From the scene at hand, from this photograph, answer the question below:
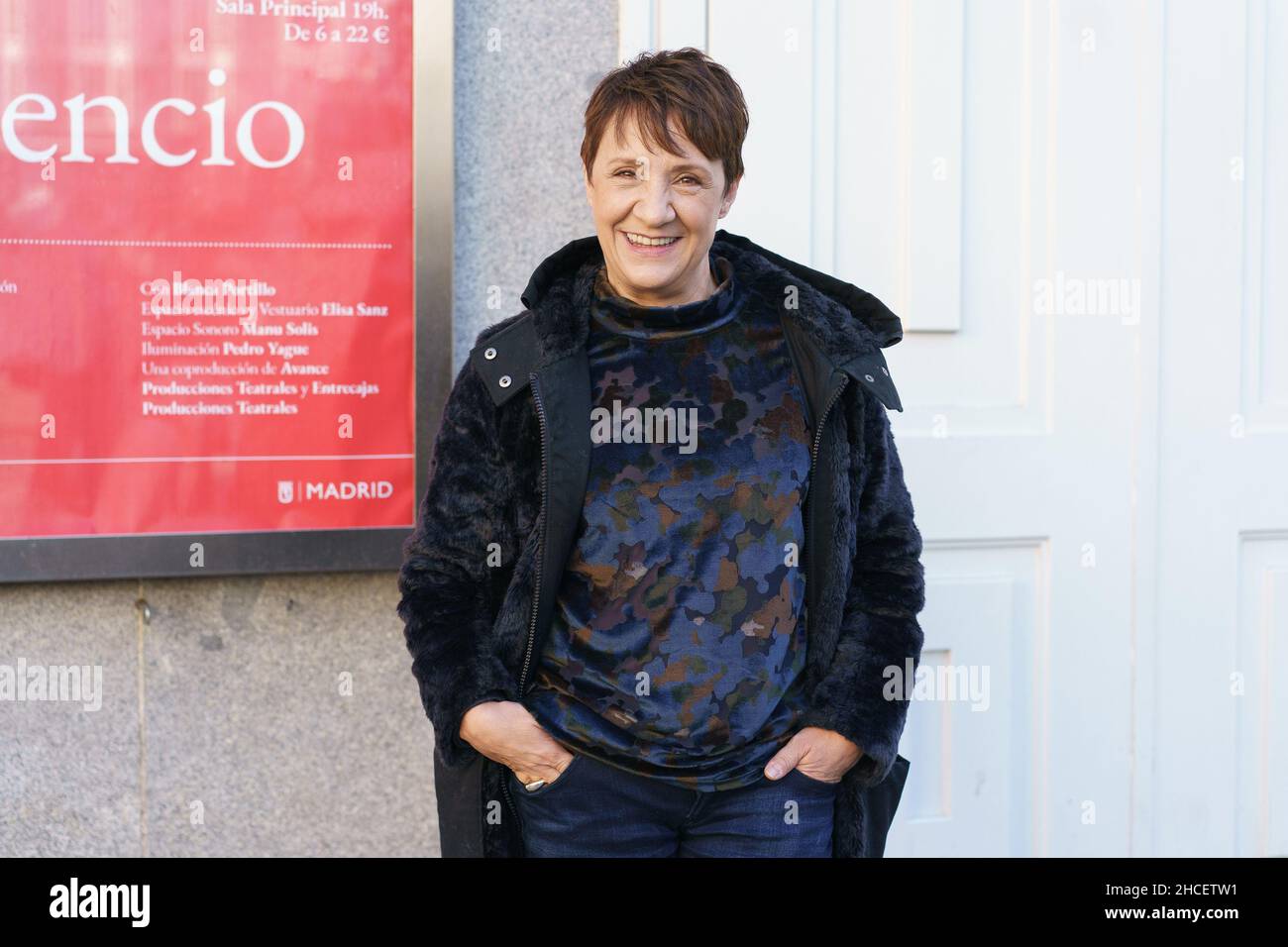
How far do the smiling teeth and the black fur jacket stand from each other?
0.52ft

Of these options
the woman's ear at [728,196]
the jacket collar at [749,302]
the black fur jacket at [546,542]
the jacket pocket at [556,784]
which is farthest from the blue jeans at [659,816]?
the woman's ear at [728,196]

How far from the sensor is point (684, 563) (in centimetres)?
201

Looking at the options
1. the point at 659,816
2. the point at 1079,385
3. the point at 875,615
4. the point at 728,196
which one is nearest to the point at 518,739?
the point at 659,816

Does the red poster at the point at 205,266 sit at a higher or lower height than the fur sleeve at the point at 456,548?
higher

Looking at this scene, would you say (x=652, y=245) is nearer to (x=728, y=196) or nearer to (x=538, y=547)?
(x=728, y=196)

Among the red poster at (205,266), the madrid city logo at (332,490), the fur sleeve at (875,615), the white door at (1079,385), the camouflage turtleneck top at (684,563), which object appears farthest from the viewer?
the white door at (1079,385)

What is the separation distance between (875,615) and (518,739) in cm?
65

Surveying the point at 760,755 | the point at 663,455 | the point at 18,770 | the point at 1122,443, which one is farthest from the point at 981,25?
the point at 18,770

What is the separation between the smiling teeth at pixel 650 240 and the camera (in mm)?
2059

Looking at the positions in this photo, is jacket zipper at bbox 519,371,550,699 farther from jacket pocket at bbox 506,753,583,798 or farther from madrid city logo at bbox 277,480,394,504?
madrid city logo at bbox 277,480,394,504

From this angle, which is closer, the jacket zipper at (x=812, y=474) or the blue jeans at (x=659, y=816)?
the blue jeans at (x=659, y=816)

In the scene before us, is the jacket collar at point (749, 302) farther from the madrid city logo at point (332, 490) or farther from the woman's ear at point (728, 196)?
the madrid city logo at point (332, 490)

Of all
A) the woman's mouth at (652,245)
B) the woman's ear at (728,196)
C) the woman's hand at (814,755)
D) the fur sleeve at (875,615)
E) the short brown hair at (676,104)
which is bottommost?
the woman's hand at (814,755)

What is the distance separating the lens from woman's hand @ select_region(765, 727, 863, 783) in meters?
2.06
